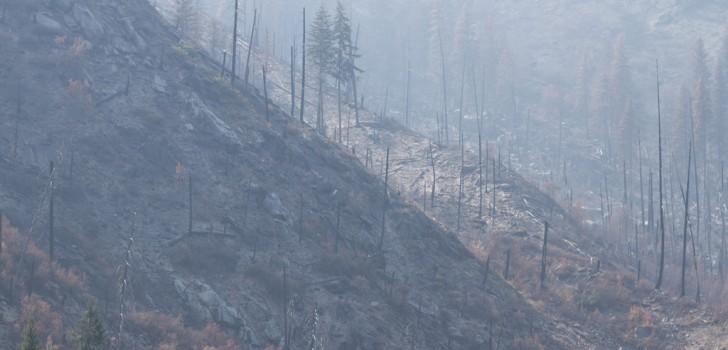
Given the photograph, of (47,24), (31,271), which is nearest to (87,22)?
(47,24)

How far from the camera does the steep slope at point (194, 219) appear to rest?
108 ft

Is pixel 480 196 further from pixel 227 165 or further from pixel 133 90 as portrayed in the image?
pixel 133 90

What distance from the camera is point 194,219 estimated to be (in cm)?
3897

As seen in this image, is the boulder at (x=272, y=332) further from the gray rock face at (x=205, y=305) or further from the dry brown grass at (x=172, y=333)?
the dry brown grass at (x=172, y=333)

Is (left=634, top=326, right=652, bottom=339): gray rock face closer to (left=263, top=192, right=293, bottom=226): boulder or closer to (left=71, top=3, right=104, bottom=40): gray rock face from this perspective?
(left=263, top=192, right=293, bottom=226): boulder

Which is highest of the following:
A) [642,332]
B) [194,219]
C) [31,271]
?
[194,219]

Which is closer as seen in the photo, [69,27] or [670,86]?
[69,27]

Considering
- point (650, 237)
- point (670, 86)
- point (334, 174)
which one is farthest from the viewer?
point (670, 86)

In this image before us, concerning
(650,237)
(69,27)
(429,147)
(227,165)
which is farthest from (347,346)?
(650,237)

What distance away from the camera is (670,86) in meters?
111

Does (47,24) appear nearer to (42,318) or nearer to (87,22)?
(87,22)

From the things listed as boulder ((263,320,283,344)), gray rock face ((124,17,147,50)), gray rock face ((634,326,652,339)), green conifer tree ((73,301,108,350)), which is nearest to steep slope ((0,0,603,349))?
boulder ((263,320,283,344))

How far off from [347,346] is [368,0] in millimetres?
112733

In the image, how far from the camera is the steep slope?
32969 mm
